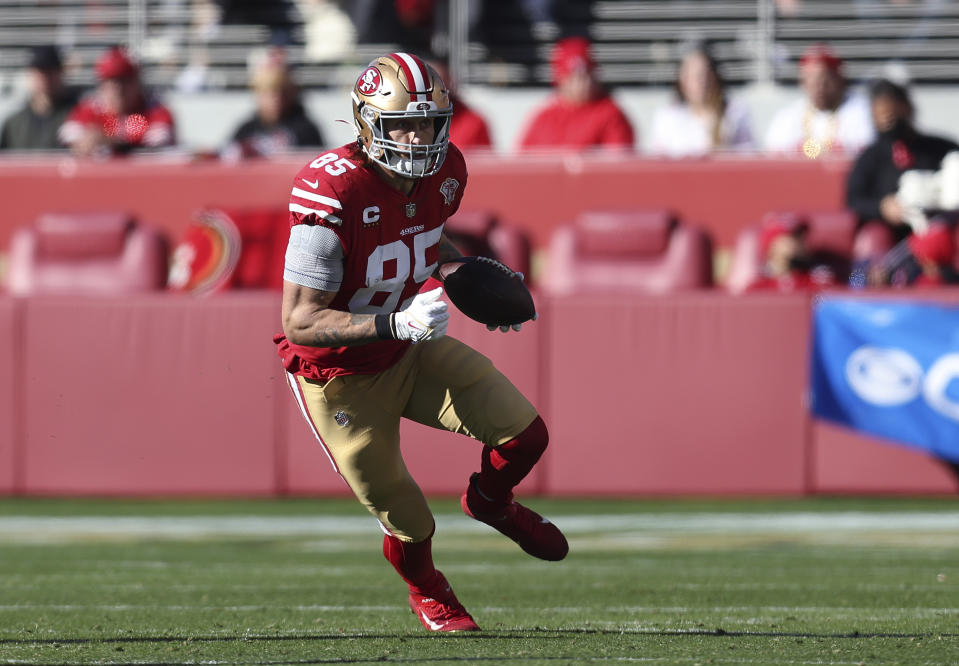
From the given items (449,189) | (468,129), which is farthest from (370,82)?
(468,129)

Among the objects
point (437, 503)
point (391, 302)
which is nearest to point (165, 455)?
point (437, 503)

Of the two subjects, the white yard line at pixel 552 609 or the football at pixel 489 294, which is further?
the white yard line at pixel 552 609

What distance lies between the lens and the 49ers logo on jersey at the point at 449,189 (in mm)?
5367

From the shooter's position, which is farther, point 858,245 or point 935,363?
point 858,245

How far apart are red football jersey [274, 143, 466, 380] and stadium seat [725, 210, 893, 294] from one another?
18.1ft

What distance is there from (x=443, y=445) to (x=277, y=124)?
3265 millimetres

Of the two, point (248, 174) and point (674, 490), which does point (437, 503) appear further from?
point (248, 174)

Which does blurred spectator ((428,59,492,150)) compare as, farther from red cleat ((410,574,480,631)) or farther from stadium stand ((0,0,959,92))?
red cleat ((410,574,480,631))

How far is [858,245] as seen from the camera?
35.1 feet

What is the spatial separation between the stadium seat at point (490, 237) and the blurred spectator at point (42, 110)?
369cm

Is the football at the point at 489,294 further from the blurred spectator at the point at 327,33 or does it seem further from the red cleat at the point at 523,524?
the blurred spectator at the point at 327,33

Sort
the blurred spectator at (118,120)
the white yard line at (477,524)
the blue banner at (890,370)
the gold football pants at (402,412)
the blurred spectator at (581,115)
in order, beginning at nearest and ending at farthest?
the gold football pants at (402,412)
the white yard line at (477,524)
the blue banner at (890,370)
the blurred spectator at (581,115)
the blurred spectator at (118,120)

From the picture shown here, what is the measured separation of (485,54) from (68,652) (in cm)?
1020

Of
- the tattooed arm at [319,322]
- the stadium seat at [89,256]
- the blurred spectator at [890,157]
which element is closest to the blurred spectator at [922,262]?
the blurred spectator at [890,157]
